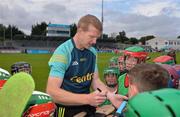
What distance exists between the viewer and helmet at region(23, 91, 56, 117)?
286 centimetres

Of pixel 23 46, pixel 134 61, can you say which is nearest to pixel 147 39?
pixel 23 46

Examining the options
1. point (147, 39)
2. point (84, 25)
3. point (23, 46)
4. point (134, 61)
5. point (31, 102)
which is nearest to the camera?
point (31, 102)

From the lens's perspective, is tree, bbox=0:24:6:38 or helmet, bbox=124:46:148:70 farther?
tree, bbox=0:24:6:38

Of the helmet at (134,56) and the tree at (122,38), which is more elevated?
the helmet at (134,56)

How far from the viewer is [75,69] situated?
4.56 m

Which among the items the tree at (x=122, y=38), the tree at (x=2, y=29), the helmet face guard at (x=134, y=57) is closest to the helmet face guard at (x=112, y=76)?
the helmet face guard at (x=134, y=57)

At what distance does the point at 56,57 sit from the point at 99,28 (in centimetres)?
55

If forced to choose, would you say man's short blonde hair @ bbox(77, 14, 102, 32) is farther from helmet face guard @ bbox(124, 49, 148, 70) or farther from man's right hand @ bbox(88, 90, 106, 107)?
helmet face guard @ bbox(124, 49, 148, 70)

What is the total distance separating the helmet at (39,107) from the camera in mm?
2859

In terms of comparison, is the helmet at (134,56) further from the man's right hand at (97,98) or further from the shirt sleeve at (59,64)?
the man's right hand at (97,98)

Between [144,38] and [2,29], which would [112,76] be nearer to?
[2,29]

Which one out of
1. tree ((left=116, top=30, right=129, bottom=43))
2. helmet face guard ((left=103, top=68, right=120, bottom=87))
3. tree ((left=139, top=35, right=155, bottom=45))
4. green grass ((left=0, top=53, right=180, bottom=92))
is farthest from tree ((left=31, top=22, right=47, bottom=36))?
helmet face guard ((left=103, top=68, right=120, bottom=87))

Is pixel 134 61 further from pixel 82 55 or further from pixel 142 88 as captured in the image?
pixel 142 88

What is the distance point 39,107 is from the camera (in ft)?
9.75
